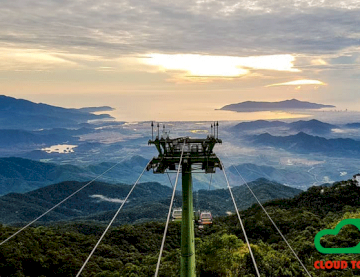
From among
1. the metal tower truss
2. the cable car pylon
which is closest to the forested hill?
the cable car pylon

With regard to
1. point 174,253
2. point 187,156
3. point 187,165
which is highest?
point 187,156

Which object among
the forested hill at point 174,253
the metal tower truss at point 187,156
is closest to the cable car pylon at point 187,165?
the metal tower truss at point 187,156

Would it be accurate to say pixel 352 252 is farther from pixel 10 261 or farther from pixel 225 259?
pixel 10 261

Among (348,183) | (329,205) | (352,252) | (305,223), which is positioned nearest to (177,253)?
(352,252)

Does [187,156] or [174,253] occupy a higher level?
[187,156]

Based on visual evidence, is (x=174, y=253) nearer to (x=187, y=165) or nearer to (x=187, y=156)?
(x=187, y=165)

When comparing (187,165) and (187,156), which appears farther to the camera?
(187,156)

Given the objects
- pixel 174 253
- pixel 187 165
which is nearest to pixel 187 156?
pixel 187 165

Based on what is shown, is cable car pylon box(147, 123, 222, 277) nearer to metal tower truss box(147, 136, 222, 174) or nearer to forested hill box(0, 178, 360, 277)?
metal tower truss box(147, 136, 222, 174)

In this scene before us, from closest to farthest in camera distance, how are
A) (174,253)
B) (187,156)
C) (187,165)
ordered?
(187,165) < (187,156) < (174,253)

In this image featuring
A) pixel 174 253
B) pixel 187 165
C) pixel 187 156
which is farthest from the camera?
pixel 174 253
